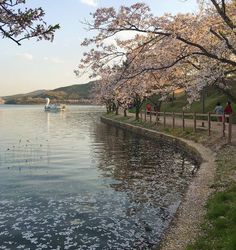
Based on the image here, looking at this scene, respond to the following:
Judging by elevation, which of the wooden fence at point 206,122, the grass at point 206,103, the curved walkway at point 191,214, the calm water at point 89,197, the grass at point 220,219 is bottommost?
the calm water at point 89,197

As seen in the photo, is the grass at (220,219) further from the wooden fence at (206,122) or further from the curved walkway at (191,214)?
the wooden fence at (206,122)

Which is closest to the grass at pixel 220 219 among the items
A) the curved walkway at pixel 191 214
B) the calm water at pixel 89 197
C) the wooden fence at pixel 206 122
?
the curved walkway at pixel 191 214

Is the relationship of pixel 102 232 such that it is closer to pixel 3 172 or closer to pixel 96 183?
pixel 96 183

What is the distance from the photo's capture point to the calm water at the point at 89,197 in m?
11.2

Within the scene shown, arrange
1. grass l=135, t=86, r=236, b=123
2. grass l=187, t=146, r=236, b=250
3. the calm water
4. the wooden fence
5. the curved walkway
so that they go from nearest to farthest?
grass l=187, t=146, r=236, b=250 < the curved walkway < the calm water < the wooden fence < grass l=135, t=86, r=236, b=123

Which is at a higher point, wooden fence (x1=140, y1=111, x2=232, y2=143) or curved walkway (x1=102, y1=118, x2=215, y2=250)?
wooden fence (x1=140, y1=111, x2=232, y2=143)

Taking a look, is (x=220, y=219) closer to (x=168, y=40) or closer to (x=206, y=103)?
(x=168, y=40)

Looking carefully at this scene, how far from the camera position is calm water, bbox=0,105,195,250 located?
36.9ft

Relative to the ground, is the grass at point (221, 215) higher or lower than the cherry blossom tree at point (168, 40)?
lower

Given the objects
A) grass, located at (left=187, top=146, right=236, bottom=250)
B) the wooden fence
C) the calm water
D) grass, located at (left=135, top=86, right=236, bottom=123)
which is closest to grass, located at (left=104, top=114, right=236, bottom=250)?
grass, located at (left=187, top=146, right=236, bottom=250)

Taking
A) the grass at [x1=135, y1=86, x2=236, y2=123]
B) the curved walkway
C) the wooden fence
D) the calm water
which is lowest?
the calm water

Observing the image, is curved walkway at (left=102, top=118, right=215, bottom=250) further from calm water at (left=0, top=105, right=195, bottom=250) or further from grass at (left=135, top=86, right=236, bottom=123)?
grass at (left=135, top=86, right=236, bottom=123)

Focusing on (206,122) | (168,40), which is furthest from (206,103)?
(168,40)

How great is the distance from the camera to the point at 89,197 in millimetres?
15773
